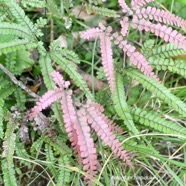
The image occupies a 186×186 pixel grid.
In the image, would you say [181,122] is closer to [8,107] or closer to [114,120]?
[114,120]

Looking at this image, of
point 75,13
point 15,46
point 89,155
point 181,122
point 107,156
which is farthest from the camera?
point 75,13

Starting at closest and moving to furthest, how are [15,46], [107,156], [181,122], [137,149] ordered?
[15,46]
[137,149]
[107,156]
[181,122]

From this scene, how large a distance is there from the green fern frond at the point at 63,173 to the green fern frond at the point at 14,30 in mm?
825

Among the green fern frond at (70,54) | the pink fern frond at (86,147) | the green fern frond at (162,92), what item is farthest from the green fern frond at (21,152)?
the green fern frond at (162,92)

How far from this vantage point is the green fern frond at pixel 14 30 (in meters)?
2.14

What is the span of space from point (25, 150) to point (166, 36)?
3.89ft

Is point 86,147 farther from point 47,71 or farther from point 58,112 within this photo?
point 47,71

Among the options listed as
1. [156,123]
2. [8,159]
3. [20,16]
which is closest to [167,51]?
[156,123]

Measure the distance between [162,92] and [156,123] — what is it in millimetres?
207

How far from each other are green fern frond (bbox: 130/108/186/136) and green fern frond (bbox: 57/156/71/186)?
543mm

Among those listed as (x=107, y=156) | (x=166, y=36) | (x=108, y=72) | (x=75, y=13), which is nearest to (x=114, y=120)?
(x=107, y=156)

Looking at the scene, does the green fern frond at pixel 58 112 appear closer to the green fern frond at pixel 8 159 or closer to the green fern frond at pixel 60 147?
the green fern frond at pixel 60 147

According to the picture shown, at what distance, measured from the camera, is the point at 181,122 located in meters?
2.66

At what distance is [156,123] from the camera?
2279mm
